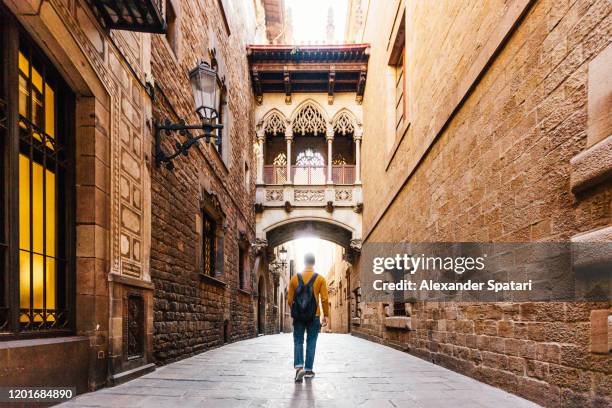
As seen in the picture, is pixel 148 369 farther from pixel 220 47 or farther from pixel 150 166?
pixel 220 47

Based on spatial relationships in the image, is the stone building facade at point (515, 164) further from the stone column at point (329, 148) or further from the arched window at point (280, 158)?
the arched window at point (280, 158)

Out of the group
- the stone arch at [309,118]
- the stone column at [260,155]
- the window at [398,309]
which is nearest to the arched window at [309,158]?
the stone arch at [309,118]

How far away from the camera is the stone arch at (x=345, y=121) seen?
693 inches

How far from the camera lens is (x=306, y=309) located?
4914 millimetres

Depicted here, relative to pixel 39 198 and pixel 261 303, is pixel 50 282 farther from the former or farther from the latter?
pixel 261 303

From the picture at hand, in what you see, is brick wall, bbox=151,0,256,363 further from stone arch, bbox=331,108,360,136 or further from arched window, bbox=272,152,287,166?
arched window, bbox=272,152,287,166

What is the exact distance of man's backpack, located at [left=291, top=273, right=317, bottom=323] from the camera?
491cm

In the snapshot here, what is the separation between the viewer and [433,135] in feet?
22.2

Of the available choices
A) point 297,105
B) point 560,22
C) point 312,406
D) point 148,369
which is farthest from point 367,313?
point 560,22

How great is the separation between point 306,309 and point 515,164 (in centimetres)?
263

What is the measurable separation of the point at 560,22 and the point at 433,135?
341cm

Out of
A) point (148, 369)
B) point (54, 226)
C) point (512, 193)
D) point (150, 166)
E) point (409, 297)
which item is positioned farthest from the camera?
point (409, 297)

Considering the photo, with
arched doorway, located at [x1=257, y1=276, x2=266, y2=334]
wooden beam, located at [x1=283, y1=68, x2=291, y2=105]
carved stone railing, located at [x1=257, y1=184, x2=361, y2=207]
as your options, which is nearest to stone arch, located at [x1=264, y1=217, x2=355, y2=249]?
carved stone railing, located at [x1=257, y1=184, x2=361, y2=207]

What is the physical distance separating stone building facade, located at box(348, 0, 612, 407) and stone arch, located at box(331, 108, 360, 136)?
9.10 metres
